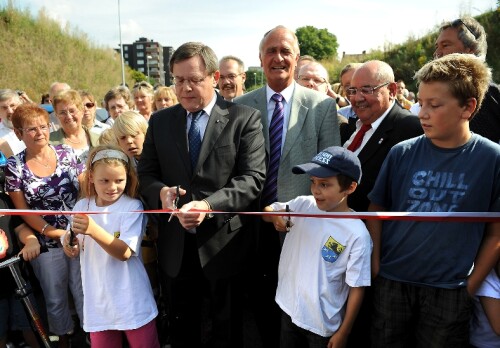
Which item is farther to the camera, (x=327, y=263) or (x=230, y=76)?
(x=230, y=76)

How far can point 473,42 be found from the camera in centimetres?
296

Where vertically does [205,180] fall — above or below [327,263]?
above

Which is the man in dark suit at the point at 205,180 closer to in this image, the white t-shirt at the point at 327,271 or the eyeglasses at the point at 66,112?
the white t-shirt at the point at 327,271

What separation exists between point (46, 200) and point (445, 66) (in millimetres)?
2990

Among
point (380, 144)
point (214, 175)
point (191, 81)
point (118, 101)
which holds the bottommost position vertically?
point (214, 175)

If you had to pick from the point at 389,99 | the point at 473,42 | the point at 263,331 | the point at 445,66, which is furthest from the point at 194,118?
the point at 473,42

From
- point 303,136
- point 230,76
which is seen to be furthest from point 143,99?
point 303,136

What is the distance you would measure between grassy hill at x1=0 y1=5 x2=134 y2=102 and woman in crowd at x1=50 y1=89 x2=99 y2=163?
19344 mm

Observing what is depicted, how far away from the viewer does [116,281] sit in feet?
8.46

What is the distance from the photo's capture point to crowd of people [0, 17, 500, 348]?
2039 millimetres

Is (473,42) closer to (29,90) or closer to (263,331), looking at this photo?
(263,331)

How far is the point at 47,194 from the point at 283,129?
6.47 ft

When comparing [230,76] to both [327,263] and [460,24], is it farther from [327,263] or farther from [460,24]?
[327,263]

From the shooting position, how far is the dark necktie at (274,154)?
2957 millimetres
